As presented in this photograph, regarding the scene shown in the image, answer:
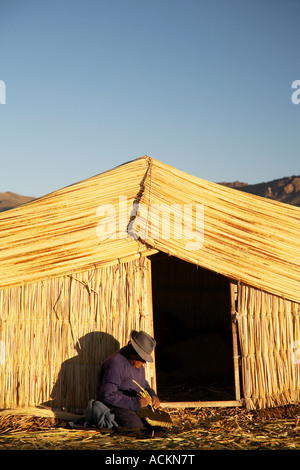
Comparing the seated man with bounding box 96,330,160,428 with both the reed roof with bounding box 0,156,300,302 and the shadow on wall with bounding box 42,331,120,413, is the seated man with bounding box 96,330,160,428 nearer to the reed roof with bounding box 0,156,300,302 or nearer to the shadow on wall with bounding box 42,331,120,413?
the shadow on wall with bounding box 42,331,120,413

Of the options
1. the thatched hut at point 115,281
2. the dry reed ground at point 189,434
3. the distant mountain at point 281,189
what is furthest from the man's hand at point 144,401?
the distant mountain at point 281,189

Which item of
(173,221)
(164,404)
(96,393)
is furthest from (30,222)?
(164,404)

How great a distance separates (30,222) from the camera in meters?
6.46

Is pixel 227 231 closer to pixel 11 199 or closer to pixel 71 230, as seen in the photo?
pixel 71 230

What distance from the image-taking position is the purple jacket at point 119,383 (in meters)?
5.19

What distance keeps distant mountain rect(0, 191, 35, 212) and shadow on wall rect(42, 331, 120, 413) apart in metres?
30.9

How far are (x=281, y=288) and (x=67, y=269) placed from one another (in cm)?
230

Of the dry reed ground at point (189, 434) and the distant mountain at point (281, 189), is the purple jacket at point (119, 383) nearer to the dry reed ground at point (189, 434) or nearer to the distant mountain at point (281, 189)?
the dry reed ground at point (189, 434)

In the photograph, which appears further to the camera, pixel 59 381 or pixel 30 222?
pixel 30 222

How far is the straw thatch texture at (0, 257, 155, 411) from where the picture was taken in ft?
19.2

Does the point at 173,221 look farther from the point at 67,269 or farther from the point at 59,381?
the point at 59,381

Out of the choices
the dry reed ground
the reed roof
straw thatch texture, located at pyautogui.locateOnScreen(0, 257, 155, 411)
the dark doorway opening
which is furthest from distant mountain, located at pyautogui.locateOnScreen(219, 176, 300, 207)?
straw thatch texture, located at pyautogui.locateOnScreen(0, 257, 155, 411)

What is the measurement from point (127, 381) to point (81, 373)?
2.37ft

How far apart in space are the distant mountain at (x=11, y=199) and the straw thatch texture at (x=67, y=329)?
30.6 m
